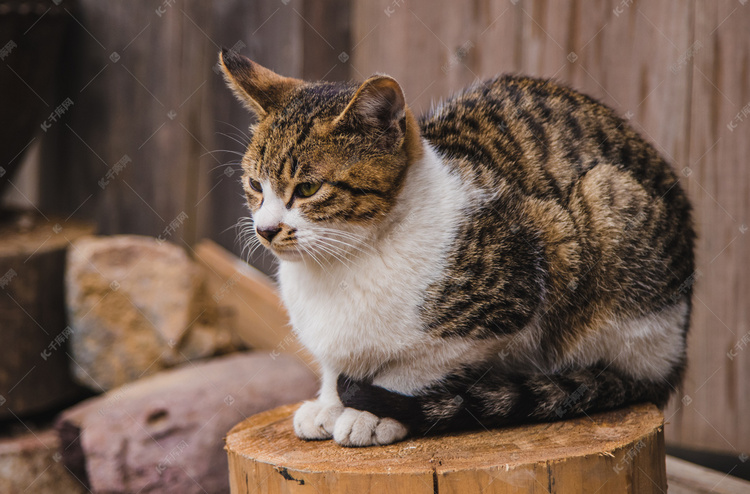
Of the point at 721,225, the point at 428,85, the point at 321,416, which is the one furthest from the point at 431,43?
the point at 321,416

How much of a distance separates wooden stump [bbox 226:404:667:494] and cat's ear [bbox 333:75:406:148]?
2.69ft

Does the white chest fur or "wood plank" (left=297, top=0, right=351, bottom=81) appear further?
"wood plank" (left=297, top=0, right=351, bottom=81)

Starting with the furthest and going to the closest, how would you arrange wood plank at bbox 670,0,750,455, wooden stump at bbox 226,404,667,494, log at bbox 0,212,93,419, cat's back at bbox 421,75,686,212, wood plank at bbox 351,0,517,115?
log at bbox 0,212,93,419 → wood plank at bbox 351,0,517,115 → wood plank at bbox 670,0,750,455 → cat's back at bbox 421,75,686,212 → wooden stump at bbox 226,404,667,494

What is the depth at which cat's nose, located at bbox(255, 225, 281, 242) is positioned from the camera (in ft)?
5.85

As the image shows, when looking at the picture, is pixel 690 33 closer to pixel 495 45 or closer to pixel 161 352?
pixel 495 45

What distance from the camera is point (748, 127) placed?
8.40ft

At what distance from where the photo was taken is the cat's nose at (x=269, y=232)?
178 cm

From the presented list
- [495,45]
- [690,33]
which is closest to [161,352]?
[495,45]

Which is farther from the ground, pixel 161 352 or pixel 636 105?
pixel 636 105

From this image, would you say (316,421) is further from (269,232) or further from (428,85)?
(428,85)

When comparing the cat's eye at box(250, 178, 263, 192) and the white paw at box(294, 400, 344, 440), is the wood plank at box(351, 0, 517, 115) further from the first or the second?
the white paw at box(294, 400, 344, 440)

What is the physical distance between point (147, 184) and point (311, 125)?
12.1 feet

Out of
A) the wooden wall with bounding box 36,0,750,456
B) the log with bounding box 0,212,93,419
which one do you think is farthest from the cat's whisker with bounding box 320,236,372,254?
the log with bounding box 0,212,93,419

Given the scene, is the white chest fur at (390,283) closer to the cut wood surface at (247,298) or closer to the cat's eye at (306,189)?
the cat's eye at (306,189)
